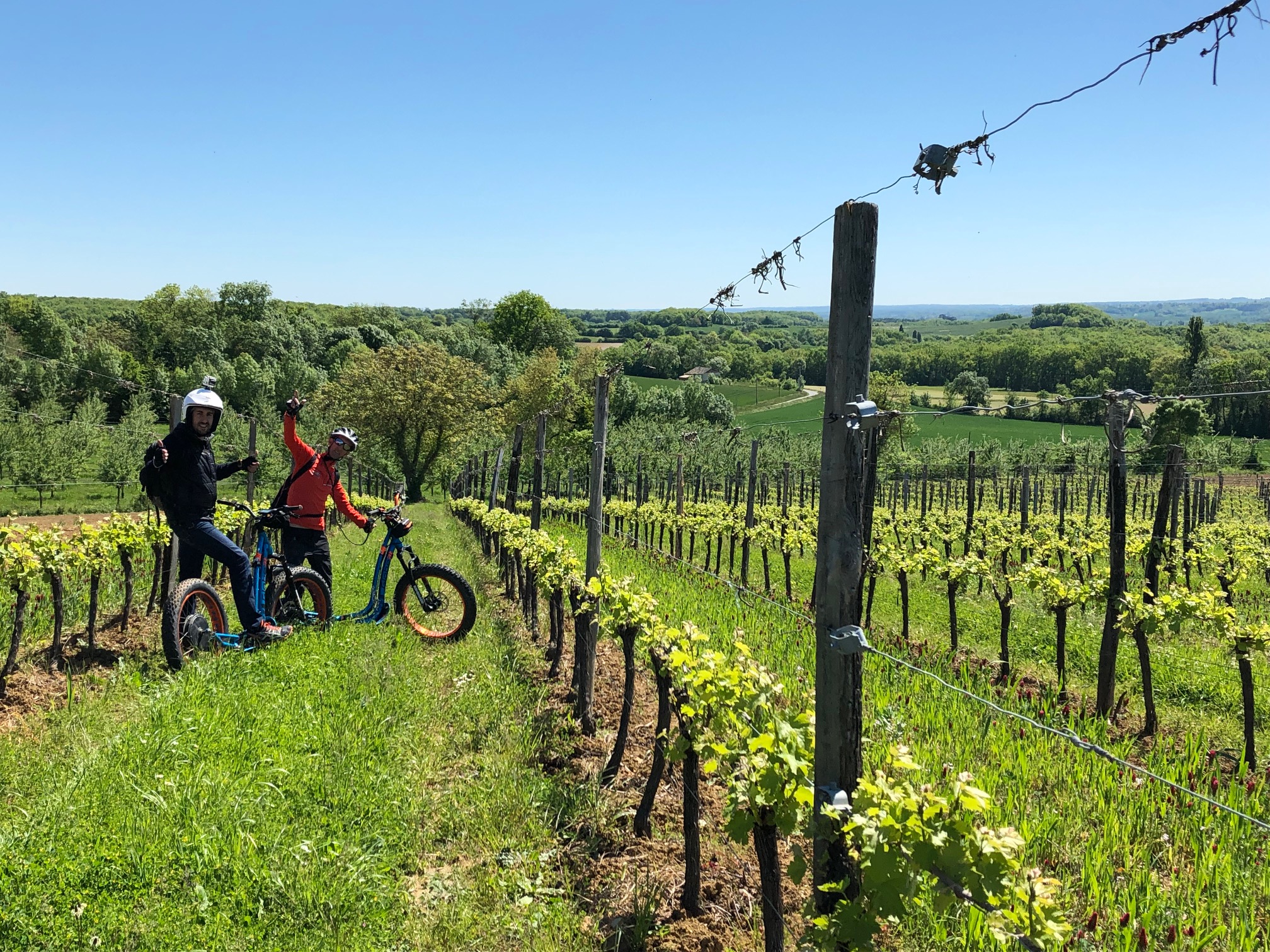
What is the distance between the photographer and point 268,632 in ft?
20.6

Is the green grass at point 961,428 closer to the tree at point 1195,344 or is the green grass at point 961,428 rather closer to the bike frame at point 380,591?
the tree at point 1195,344

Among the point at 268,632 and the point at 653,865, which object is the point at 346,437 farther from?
the point at 653,865

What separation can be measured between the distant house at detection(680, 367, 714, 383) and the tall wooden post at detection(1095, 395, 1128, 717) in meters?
58.0

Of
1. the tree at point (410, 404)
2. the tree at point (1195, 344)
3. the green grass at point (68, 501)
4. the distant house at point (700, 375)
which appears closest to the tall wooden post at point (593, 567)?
the green grass at point (68, 501)

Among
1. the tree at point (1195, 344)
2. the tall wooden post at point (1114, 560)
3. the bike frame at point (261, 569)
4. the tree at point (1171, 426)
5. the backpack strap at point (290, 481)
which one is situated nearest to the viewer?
the tall wooden post at point (1114, 560)

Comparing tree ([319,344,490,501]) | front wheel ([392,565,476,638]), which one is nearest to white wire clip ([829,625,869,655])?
front wheel ([392,565,476,638])

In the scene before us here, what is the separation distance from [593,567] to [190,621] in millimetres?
2881

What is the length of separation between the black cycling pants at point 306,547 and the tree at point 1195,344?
7114cm

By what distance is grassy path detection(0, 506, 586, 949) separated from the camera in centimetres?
297

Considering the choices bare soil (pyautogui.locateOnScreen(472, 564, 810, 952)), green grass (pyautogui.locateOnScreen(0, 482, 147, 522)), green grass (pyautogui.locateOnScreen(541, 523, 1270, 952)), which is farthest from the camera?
green grass (pyautogui.locateOnScreen(0, 482, 147, 522))

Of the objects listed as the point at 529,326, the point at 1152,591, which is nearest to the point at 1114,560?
the point at 1152,591

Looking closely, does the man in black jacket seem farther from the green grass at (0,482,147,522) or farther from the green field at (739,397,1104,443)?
the green field at (739,397,1104,443)

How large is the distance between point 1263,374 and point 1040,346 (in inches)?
851

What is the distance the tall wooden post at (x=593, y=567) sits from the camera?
213 inches
